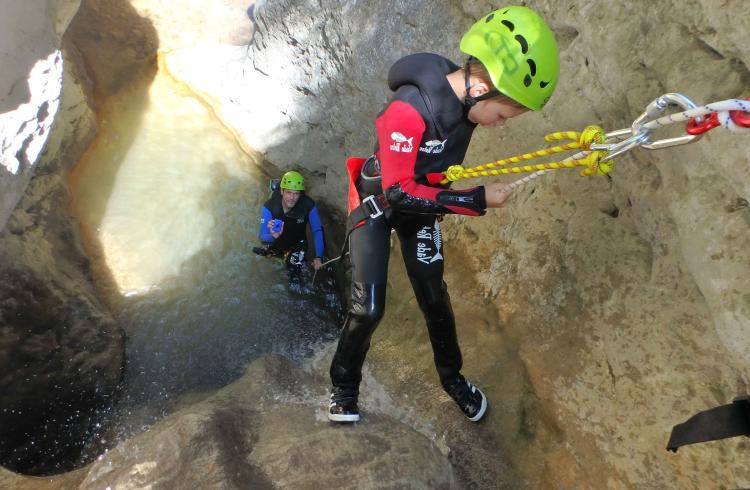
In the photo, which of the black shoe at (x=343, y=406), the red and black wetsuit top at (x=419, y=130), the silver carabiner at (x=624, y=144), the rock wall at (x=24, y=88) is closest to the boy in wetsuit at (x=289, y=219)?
the rock wall at (x=24, y=88)

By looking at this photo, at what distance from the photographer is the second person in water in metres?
2.26

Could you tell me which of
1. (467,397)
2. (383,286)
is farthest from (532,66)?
(467,397)

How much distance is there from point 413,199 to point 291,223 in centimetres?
287

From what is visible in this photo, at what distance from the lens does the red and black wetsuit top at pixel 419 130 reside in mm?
2406

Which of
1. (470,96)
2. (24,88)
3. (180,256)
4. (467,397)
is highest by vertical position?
(24,88)

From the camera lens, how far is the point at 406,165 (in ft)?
8.04

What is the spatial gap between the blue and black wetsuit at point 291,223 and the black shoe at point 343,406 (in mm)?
2208

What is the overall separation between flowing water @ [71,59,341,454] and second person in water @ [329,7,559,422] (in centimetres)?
198

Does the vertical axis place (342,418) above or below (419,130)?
below

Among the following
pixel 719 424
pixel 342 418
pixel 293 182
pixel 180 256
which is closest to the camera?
pixel 719 424

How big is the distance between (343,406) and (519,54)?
2.12 meters

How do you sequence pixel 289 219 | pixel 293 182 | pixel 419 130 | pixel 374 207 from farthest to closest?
pixel 289 219
pixel 293 182
pixel 374 207
pixel 419 130

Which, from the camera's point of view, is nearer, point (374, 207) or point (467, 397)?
point (374, 207)

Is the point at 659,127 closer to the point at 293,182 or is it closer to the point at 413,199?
the point at 413,199
